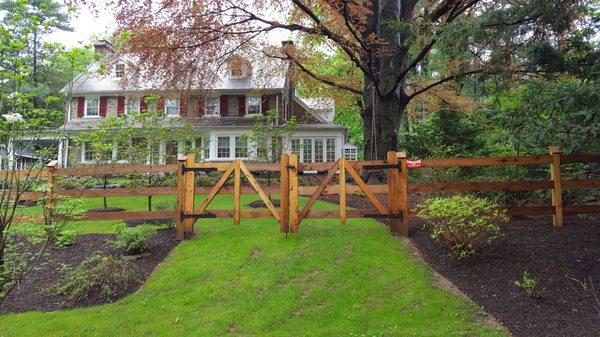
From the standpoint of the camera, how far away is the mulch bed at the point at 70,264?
207 inches

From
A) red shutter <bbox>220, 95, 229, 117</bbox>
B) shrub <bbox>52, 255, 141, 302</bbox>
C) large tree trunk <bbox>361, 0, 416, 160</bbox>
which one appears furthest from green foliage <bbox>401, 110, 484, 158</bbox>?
red shutter <bbox>220, 95, 229, 117</bbox>

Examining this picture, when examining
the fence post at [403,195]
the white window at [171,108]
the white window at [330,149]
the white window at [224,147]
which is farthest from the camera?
the white window at [171,108]

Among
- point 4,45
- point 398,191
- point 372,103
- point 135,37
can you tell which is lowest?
point 398,191

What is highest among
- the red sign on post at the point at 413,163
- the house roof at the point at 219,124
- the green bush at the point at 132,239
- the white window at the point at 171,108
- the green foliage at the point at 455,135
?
the white window at the point at 171,108

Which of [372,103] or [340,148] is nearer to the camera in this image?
[372,103]

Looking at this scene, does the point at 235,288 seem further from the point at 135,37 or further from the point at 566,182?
the point at 135,37

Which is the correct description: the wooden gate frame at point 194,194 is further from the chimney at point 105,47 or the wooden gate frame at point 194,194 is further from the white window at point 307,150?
the white window at point 307,150

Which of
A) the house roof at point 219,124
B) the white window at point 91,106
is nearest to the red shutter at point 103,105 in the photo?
the white window at point 91,106

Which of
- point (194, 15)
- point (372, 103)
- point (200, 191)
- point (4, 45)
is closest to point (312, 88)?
point (372, 103)

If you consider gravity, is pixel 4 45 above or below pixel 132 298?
above

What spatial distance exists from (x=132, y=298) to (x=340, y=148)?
722 inches

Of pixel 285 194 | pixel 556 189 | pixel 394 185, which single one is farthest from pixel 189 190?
pixel 556 189

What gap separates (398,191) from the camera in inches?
276

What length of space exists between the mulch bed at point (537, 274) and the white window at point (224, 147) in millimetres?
16914
